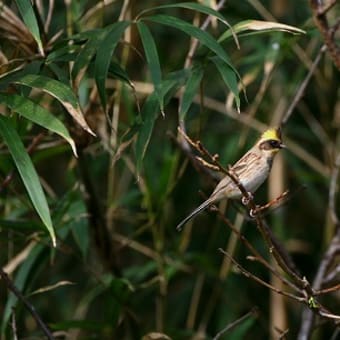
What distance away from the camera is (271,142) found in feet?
9.99

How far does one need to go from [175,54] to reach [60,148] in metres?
1.75

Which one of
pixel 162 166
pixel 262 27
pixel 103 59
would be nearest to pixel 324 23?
pixel 262 27

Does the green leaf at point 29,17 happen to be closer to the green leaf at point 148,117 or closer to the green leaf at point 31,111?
the green leaf at point 31,111

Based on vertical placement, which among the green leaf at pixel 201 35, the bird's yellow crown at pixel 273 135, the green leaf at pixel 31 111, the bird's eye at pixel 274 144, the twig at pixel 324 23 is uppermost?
the twig at pixel 324 23

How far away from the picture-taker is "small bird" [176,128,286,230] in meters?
3.04

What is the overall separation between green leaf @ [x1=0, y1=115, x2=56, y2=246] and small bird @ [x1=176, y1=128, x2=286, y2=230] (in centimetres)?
65

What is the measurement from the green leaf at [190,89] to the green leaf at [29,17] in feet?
1.50

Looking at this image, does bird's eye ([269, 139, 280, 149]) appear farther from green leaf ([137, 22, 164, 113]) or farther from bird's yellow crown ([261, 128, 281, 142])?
green leaf ([137, 22, 164, 113])

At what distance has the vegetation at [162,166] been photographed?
274cm

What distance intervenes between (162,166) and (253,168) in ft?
4.74

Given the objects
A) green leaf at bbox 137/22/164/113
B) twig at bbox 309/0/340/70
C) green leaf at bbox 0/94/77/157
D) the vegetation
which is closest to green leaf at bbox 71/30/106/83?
the vegetation

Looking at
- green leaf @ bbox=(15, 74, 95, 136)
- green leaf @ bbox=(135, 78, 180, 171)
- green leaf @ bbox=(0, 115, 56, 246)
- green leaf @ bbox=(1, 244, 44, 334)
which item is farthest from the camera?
green leaf @ bbox=(1, 244, 44, 334)

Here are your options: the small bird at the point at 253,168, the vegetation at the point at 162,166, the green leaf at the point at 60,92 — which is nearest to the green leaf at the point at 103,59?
the vegetation at the point at 162,166

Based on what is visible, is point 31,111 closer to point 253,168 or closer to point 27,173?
point 27,173
